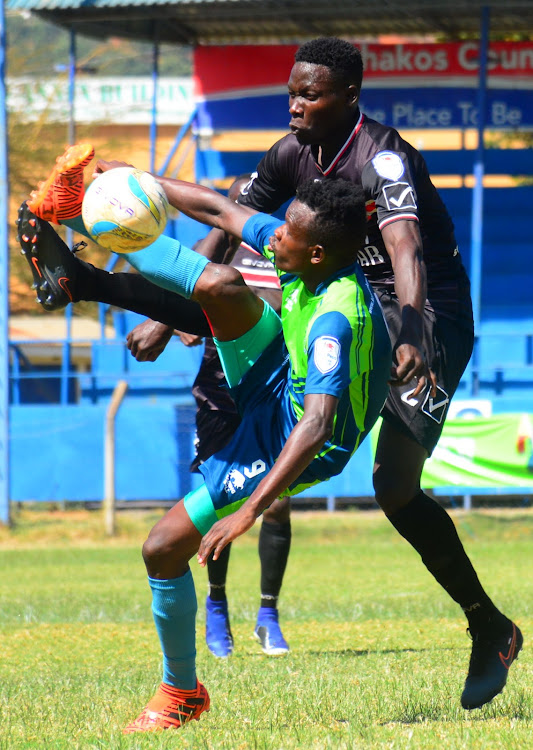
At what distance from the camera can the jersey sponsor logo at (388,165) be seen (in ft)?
14.5

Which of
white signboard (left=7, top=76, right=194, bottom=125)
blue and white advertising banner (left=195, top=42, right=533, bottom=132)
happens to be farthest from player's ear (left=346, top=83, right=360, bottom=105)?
white signboard (left=7, top=76, right=194, bottom=125)

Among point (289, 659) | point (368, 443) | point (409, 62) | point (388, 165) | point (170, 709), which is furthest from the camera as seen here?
point (409, 62)

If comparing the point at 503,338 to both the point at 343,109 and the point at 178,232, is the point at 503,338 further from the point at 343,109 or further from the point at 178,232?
the point at 343,109

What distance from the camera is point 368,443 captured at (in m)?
13.4

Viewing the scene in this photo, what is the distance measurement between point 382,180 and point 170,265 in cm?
92

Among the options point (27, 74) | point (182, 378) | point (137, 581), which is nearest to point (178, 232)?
point (182, 378)

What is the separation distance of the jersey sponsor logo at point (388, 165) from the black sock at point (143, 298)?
91 cm

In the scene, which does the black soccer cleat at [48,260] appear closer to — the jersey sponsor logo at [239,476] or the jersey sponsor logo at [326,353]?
the jersey sponsor logo at [239,476]

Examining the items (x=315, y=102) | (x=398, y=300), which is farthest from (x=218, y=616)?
(x=315, y=102)

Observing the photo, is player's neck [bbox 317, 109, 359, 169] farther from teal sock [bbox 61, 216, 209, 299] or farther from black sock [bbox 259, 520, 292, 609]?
black sock [bbox 259, 520, 292, 609]

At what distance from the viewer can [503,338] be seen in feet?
56.6

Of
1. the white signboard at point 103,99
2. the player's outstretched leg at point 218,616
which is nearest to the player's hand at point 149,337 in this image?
the player's outstretched leg at point 218,616

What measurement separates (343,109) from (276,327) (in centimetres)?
104

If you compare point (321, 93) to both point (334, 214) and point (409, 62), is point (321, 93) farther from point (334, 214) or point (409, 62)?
point (409, 62)
